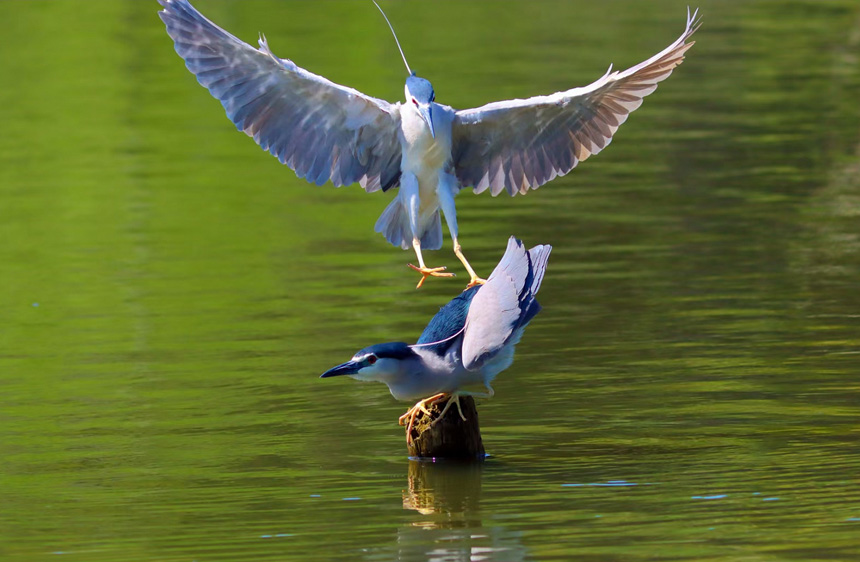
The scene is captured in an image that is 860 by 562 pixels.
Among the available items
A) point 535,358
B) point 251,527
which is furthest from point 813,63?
point 251,527

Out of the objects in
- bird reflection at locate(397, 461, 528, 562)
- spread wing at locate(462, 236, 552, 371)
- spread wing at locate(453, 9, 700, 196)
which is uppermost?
spread wing at locate(453, 9, 700, 196)

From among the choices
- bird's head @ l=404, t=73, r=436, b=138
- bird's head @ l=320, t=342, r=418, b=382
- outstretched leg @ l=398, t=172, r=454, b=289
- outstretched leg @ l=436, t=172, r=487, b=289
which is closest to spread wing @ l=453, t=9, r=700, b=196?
outstretched leg @ l=436, t=172, r=487, b=289

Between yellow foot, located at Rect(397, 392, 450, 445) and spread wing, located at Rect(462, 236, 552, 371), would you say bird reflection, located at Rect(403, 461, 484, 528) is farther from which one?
spread wing, located at Rect(462, 236, 552, 371)

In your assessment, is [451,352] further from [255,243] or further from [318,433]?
[255,243]

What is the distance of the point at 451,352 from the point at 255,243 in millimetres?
7782

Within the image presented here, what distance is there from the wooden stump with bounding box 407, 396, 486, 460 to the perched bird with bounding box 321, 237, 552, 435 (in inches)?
13.4

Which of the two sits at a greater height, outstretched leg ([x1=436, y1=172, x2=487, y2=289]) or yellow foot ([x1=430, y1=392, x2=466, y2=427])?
outstretched leg ([x1=436, y1=172, x2=487, y2=289])

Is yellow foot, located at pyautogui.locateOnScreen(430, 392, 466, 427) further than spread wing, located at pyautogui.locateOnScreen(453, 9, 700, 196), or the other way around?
spread wing, located at pyautogui.locateOnScreen(453, 9, 700, 196)

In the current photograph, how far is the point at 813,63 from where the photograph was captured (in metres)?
26.5

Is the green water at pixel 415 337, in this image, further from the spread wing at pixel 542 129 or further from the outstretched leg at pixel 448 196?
the spread wing at pixel 542 129

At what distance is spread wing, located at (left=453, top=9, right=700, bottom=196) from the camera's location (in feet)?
29.2

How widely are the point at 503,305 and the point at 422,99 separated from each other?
1.42 meters

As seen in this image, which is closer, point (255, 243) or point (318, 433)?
point (318, 433)

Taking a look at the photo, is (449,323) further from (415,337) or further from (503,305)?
(415,337)
